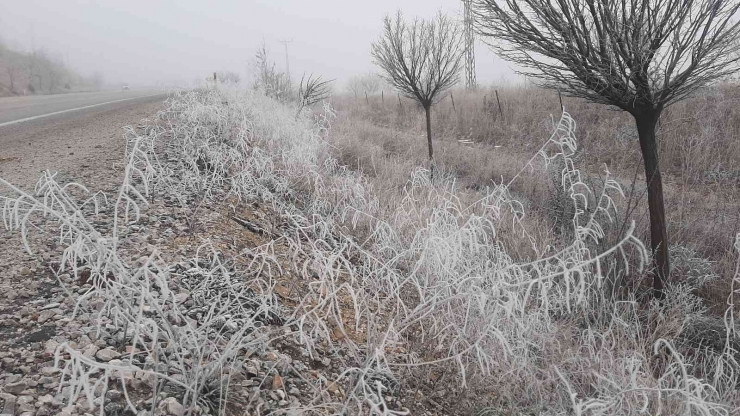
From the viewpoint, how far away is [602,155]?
10.7 m

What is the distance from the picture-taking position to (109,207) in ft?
8.44

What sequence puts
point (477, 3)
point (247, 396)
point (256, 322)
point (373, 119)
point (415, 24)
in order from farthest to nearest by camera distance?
point (373, 119), point (415, 24), point (477, 3), point (256, 322), point (247, 396)

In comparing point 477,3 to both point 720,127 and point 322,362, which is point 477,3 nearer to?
point 322,362

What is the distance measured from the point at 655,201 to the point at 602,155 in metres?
7.23

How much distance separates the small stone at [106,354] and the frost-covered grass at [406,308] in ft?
0.31

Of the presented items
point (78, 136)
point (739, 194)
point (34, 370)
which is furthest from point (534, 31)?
point (739, 194)

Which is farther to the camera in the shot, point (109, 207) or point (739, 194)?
point (739, 194)

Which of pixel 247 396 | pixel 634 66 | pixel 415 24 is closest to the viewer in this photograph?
pixel 247 396

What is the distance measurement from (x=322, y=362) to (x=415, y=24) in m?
9.45

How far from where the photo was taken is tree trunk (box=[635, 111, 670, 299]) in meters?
4.18

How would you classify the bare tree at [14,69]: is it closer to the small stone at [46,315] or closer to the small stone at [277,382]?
the small stone at [46,315]

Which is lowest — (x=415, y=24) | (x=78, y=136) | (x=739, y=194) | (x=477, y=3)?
(x=739, y=194)

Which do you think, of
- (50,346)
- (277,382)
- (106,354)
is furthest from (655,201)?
(50,346)

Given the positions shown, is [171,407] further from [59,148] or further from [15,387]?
[59,148]
